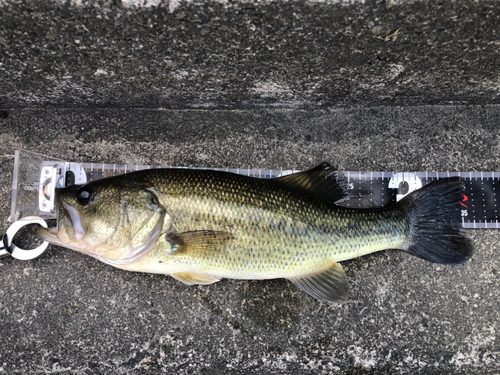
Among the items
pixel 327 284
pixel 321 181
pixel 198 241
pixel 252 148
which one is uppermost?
pixel 252 148

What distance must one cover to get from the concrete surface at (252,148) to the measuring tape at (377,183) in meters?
0.08

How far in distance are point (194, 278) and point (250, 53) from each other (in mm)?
1347

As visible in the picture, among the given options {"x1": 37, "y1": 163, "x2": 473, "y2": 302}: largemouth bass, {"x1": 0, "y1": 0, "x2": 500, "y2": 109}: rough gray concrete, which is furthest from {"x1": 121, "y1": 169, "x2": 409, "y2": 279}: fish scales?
{"x1": 0, "y1": 0, "x2": 500, "y2": 109}: rough gray concrete

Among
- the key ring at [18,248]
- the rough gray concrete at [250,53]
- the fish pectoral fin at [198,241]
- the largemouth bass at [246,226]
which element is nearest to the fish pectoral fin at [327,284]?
the largemouth bass at [246,226]

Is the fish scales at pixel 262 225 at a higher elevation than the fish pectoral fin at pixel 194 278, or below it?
higher

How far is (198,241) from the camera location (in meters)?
2.00

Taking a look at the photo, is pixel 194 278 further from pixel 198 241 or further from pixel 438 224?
pixel 438 224

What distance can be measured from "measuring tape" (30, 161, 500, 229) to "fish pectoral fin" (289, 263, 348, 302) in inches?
18.9

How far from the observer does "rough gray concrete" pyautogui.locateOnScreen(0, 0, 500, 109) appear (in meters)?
1.73

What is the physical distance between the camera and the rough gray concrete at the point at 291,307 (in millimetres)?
2301

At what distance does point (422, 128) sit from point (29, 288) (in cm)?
287

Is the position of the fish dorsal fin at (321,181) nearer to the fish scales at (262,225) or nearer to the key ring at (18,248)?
the fish scales at (262,225)

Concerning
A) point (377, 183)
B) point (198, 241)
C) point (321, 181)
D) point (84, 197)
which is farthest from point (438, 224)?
point (84, 197)

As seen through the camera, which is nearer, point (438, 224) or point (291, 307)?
point (438, 224)
